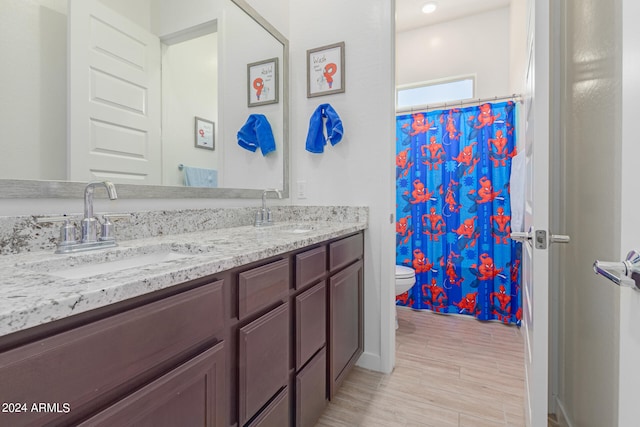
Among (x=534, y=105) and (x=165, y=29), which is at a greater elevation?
(x=165, y=29)

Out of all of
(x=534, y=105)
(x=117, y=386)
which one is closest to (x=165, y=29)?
(x=117, y=386)

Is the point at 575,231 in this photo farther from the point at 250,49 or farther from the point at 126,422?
the point at 250,49

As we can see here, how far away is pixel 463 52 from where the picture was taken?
10.4 ft

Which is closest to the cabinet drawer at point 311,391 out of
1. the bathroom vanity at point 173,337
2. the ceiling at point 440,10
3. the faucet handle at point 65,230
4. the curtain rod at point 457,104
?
the bathroom vanity at point 173,337

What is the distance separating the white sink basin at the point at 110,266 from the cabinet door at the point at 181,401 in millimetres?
288

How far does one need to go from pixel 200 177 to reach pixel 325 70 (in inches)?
41.8

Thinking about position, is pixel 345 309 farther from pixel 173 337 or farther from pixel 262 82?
pixel 262 82

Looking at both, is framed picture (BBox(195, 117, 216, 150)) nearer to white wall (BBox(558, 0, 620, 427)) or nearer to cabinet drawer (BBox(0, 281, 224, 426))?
cabinet drawer (BBox(0, 281, 224, 426))

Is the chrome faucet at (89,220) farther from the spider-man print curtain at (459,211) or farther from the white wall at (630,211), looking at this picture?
the spider-man print curtain at (459,211)

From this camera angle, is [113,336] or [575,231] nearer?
[113,336]

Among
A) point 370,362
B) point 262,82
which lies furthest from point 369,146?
point 370,362

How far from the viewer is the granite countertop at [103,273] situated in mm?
478

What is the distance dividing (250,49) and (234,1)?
0.82 feet

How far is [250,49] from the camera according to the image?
6.25 ft
